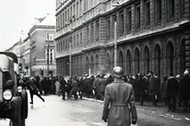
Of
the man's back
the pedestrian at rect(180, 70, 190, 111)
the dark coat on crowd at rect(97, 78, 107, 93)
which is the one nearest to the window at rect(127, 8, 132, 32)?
the dark coat on crowd at rect(97, 78, 107, 93)

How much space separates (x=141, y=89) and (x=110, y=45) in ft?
60.7

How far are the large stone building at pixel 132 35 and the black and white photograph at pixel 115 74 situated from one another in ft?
0.20

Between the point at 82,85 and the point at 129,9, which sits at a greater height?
the point at 129,9

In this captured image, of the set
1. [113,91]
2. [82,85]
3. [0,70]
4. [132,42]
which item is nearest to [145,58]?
[132,42]

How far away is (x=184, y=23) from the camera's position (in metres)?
27.3

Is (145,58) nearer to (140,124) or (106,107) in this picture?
(140,124)

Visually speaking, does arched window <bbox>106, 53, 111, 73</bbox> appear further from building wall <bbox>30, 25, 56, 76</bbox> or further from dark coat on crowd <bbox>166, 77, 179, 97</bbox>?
building wall <bbox>30, 25, 56, 76</bbox>

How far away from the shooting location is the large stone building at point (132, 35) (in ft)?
96.9

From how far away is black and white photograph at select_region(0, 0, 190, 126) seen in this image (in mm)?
11578

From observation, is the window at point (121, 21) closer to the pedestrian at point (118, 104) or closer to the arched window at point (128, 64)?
the arched window at point (128, 64)

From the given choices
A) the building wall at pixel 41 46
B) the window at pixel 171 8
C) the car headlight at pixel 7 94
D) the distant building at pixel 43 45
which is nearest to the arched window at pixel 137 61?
the window at pixel 171 8

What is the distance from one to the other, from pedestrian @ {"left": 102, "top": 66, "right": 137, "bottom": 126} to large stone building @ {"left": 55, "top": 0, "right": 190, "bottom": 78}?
18428 millimetres

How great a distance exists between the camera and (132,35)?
3891 centimetres

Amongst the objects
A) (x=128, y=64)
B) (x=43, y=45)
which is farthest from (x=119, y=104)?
(x=43, y=45)
